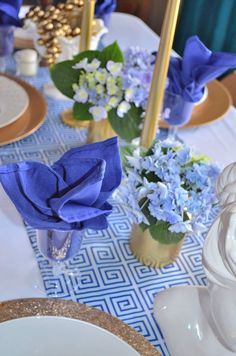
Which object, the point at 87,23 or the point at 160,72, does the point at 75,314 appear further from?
the point at 87,23

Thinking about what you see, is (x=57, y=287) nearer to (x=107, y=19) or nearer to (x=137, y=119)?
(x=137, y=119)

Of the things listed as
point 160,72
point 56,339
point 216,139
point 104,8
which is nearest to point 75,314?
point 56,339

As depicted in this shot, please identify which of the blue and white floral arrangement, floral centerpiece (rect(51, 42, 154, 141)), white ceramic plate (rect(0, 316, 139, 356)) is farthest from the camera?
floral centerpiece (rect(51, 42, 154, 141))

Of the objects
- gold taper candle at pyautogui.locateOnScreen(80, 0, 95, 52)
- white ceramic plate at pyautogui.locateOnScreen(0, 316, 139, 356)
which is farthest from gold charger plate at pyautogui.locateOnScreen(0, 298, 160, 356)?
gold taper candle at pyautogui.locateOnScreen(80, 0, 95, 52)

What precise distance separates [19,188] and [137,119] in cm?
37

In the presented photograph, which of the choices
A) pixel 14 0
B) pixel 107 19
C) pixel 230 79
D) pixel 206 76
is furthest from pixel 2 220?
pixel 230 79

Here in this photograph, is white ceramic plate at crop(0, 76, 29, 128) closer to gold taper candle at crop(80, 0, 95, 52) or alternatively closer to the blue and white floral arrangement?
gold taper candle at crop(80, 0, 95, 52)

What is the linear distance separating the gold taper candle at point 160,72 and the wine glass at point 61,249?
0.26 meters

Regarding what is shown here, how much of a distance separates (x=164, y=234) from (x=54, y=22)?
2.18ft

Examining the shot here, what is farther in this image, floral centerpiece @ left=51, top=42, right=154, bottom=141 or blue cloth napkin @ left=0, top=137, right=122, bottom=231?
floral centerpiece @ left=51, top=42, right=154, bottom=141

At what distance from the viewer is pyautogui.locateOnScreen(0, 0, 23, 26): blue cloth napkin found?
118 centimetres

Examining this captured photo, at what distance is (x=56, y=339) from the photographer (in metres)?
0.63

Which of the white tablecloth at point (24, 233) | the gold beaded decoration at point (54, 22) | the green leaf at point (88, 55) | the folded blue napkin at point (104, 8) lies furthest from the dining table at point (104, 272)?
the folded blue napkin at point (104, 8)

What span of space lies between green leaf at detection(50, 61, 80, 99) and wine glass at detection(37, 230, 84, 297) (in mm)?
355
